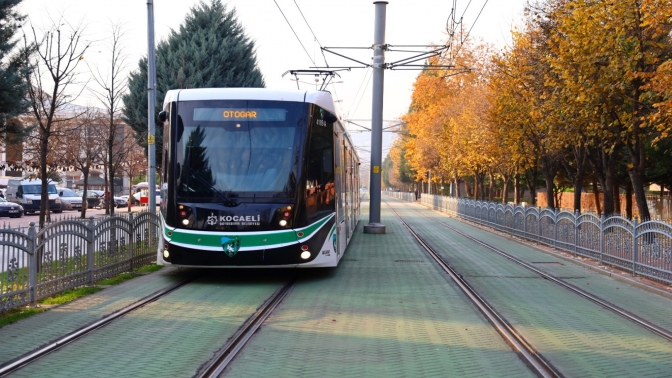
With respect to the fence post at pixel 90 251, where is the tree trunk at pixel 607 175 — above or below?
above

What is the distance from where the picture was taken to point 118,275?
13.1 m

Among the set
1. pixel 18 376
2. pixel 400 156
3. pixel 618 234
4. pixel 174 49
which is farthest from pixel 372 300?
pixel 400 156

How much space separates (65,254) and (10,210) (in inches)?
1244

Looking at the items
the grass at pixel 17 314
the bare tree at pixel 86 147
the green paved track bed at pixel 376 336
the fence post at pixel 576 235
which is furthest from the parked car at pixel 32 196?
the grass at pixel 17 314

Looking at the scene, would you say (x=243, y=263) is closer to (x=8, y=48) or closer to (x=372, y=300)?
(x=372, y=300)

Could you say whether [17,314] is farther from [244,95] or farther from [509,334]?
[509,334]

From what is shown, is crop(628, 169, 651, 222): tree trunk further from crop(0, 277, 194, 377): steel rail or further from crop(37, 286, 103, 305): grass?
crop(37, 286, 103, 305): grass

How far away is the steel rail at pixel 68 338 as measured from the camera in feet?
21.2

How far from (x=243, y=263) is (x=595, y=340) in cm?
580

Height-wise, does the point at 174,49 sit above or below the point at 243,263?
above

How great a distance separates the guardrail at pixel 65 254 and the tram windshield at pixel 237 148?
5.62 feet

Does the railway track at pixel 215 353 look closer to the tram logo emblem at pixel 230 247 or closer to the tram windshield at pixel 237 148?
the tram logo emblem at pixel 230 247

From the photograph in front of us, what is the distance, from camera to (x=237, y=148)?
12.0m

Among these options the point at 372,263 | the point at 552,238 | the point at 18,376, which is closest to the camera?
the point at 18,376
